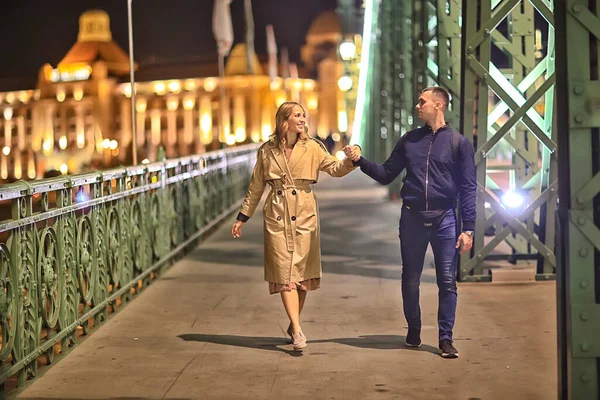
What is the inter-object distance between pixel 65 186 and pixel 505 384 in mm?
3277

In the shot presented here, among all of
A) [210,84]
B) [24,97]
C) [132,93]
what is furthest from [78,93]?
[132,93]

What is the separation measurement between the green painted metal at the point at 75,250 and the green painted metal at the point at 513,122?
10.0 ft

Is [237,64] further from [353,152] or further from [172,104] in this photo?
[353,152]

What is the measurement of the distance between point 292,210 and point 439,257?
1.01m

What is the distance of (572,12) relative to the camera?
229 inches

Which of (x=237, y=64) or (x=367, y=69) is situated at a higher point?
(x=237, y=64)

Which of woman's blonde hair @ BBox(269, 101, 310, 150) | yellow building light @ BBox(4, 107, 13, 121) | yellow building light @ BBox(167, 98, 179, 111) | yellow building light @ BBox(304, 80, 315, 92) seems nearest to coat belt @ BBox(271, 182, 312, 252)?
woman's blonde hair @ BBox(269, 101, 310, 150)

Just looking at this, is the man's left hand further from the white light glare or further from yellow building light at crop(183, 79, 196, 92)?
yellow building light at crop(183, 79, 196, 92)

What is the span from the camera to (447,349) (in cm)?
793

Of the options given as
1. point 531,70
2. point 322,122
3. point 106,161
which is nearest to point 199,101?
Answer: point 322,122

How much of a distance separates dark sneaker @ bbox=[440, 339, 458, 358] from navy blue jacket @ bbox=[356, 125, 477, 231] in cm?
72

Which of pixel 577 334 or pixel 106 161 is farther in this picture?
pixel 106 161

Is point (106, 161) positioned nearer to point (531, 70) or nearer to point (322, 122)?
point (322, 122)

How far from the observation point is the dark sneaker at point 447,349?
311 inches
